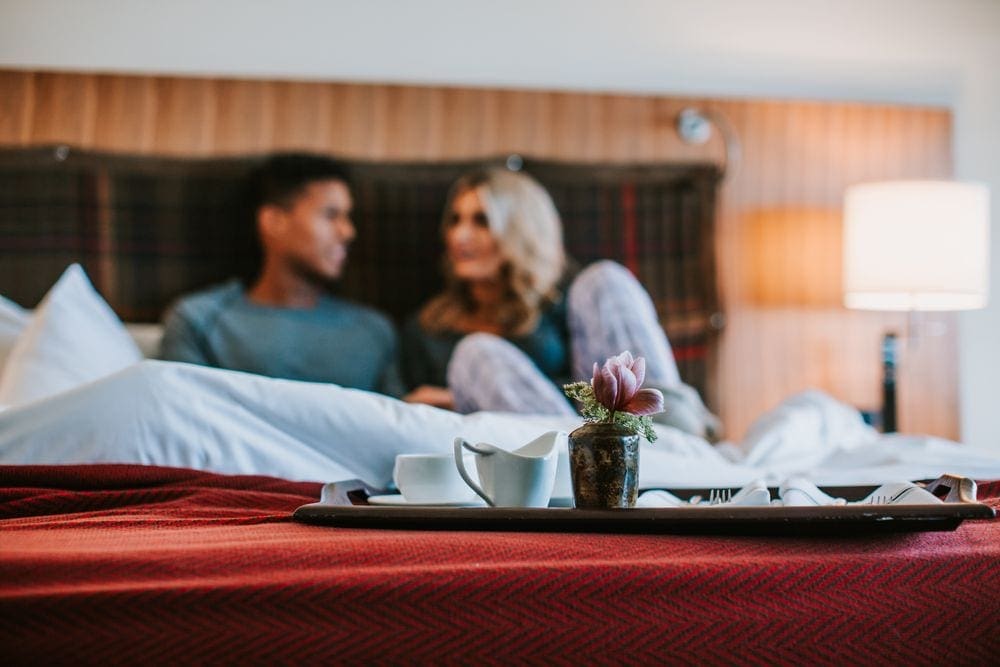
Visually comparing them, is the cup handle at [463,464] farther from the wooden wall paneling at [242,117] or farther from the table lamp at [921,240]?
the wooden wall paneling at [242,117]

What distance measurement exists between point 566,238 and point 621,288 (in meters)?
0.33

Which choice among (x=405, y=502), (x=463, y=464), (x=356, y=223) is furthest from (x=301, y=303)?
(x=463, y=464)

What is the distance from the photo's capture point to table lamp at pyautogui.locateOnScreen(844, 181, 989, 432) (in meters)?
3.08

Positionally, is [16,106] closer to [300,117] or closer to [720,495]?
[300,117]

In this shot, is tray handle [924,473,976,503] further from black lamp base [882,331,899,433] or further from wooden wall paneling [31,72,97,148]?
wooden wall paneling [31,72,97,148]

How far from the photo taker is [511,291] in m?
3.26

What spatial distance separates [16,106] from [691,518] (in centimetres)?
275

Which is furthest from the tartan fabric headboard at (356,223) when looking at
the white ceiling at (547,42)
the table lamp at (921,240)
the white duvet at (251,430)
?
the white duvet at (251,430)

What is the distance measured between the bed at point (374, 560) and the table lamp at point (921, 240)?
0.59 meters

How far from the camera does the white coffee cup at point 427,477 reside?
4.95ft

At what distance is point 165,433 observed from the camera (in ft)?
5.72

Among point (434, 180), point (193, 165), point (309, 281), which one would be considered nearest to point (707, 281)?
point (434, 180)

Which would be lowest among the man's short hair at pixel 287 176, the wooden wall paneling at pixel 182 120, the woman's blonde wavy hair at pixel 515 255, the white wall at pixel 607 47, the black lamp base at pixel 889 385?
the black lamp base at pixel 889 385

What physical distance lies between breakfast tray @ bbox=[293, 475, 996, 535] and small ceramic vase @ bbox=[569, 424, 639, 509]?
0.06 m
